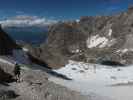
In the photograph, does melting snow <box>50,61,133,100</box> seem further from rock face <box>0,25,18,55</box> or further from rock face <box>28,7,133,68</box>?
rock face <box>28,7,133,68</box>

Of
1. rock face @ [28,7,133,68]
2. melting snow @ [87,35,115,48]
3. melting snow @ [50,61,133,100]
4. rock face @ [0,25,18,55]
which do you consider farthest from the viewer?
melting snow @ [87,35,115,48]

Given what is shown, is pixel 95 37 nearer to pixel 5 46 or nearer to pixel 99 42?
pixel 99 42

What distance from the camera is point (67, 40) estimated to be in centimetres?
13050

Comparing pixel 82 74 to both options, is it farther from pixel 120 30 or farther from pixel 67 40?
pixel 67 40

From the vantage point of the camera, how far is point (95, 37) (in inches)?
4865

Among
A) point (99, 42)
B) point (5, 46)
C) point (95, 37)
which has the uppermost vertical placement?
point (95, 37)

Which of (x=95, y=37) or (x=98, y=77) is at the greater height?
(x=95, y=37)

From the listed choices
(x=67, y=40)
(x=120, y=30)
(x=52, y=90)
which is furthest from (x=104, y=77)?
(x=67, y=40)

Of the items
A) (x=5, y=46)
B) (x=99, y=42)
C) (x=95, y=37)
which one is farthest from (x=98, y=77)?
(x=95, y=37)

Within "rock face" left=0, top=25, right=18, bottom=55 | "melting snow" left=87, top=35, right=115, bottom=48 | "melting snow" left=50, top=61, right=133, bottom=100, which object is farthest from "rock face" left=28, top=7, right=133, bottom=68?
"rock face" left=0, top=25, right=18, bottom=55

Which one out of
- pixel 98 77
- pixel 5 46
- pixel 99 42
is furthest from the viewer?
pixel 99 42

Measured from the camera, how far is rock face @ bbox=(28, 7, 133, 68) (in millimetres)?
84562


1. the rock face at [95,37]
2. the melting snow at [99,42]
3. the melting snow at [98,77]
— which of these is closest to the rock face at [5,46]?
the melting snow at [98,77]

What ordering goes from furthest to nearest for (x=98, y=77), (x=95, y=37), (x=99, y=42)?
(x=95, y=37) < (x=99, y=42) < (x=98, y=77)
